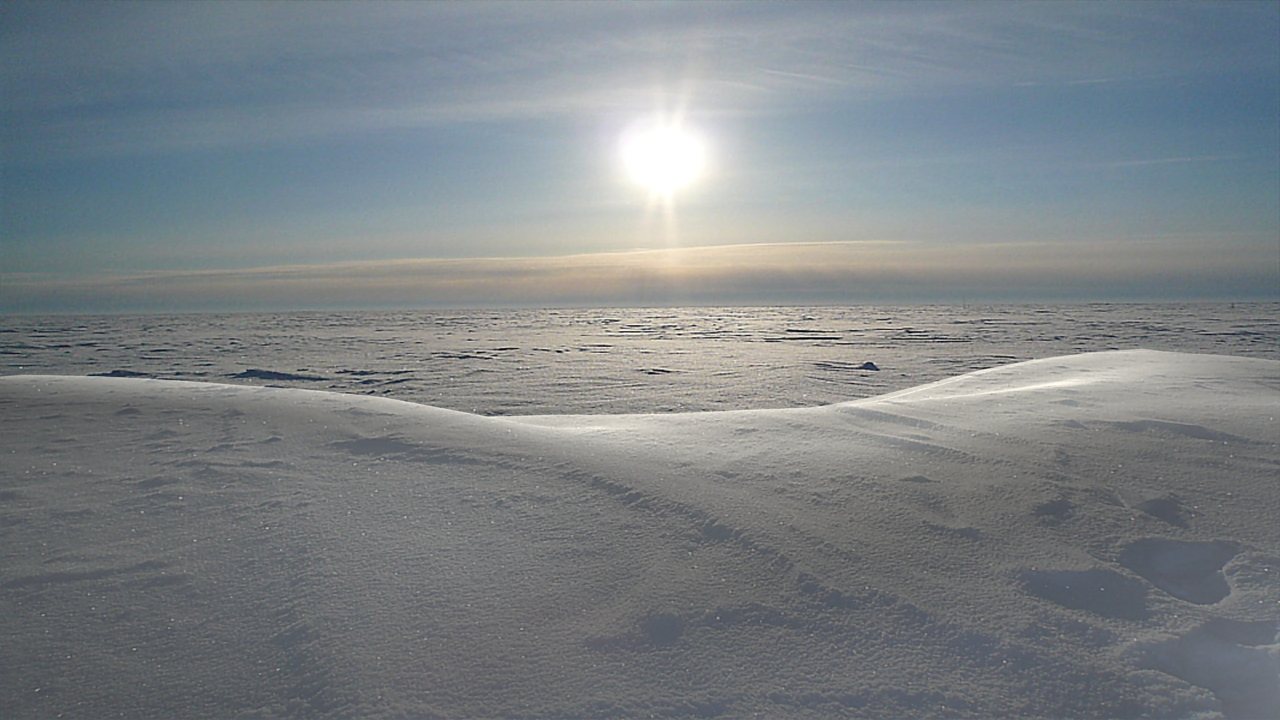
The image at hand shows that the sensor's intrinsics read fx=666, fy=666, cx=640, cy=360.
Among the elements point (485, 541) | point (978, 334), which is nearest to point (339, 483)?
point (485, 541)

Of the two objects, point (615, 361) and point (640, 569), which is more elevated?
point (640, 569)

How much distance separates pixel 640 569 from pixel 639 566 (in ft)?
0.06

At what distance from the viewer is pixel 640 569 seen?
1.98m

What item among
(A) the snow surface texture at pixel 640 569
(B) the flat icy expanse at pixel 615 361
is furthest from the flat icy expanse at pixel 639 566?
(B) the flat icy expanse at pixel 615 361

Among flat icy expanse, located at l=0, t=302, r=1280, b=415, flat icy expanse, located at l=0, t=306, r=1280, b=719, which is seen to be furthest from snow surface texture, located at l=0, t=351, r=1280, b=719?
flat icy expanse, located at l=0, t=302, r=1280, b=415

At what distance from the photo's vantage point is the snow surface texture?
153cm

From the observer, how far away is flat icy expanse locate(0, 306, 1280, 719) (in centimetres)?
154

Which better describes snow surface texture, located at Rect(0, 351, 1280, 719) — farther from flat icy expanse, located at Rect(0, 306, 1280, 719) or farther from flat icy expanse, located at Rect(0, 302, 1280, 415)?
flat icy expanse, located at Rect(0, 302, 1280, 415)

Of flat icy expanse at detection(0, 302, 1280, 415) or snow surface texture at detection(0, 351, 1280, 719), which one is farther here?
flat icy expanse at detection(0, 302, 1280, 415)

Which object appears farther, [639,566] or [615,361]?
[615,361]

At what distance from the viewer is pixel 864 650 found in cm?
164

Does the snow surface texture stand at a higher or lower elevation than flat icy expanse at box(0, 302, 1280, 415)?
higher

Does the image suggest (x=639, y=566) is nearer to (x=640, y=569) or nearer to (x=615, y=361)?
(x=640, y=569)

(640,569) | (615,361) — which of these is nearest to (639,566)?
(640,569)
